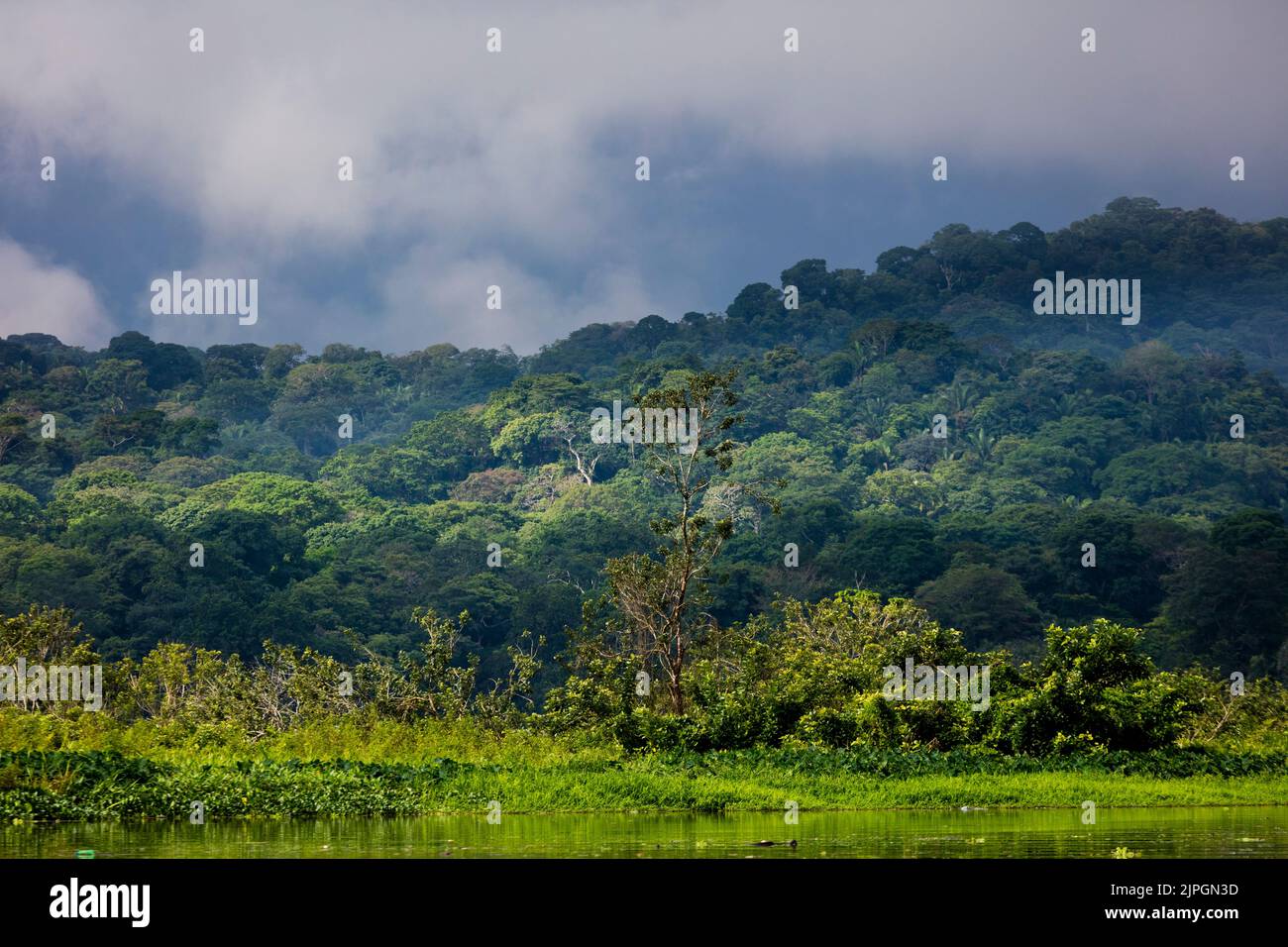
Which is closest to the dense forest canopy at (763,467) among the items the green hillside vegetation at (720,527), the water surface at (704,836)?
the green hillside vegetation at (720,527)

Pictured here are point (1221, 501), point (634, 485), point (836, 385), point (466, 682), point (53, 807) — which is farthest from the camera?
point (836, 385)

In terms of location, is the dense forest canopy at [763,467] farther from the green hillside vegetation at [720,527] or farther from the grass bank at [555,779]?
the grass bank at [555,779]

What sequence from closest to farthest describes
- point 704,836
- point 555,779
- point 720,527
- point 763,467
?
point 704,836
point 555,779
point 720,527
point 763,467

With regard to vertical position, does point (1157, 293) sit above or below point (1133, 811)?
above

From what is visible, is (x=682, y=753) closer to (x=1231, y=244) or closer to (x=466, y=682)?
(x=466, y=682)

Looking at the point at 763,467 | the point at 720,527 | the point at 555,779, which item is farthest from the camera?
the point at 763,467

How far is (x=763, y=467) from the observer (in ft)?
283

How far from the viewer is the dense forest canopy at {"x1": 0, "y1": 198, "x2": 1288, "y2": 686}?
60.4 meters

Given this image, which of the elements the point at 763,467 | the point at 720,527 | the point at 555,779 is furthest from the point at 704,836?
the point at 763,467

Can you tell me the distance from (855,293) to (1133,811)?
108 metres

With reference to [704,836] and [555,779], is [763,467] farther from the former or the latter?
[704,836]
